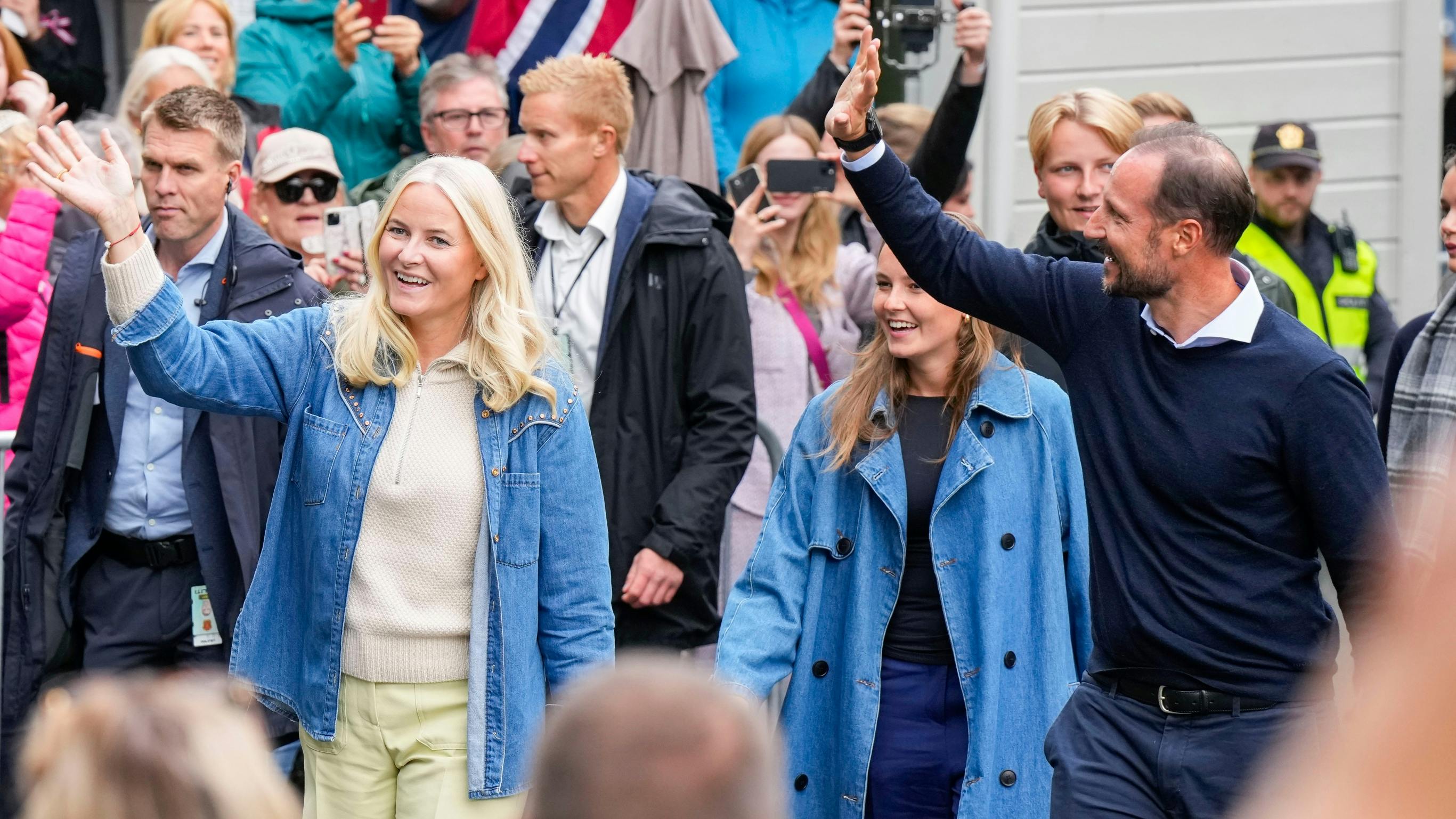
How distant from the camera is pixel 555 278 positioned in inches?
242

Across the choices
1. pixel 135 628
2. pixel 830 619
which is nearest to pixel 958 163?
pixel 830 619

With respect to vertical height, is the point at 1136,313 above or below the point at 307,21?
below

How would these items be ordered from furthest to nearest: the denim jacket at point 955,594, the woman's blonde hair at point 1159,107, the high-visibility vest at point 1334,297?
the high-visibility vest at point 1334,297 → the woman's blonde hair at point 1159,107 → the denim jacket at point 955,594

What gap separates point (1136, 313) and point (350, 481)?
1.91m

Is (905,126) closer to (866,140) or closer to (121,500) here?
(866,140)

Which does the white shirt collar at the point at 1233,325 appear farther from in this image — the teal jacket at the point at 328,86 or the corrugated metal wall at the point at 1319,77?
the teal jacket at the point at 328,86

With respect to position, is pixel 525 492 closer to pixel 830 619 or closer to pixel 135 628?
pixel 830 619

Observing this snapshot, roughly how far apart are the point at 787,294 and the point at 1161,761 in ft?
10.8

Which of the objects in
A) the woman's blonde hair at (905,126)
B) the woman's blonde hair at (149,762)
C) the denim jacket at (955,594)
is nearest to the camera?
the woman's blonde hair at (149,762)

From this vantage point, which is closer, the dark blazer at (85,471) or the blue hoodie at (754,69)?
the dark blazer at (85,471)

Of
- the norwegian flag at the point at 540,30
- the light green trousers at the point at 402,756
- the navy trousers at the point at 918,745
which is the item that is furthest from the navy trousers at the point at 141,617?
the norwegian flag at the point at 540,30

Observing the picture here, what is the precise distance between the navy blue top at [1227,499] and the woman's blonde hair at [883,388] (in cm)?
66

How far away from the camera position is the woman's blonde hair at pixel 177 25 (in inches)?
310

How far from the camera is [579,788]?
5.41 feet
